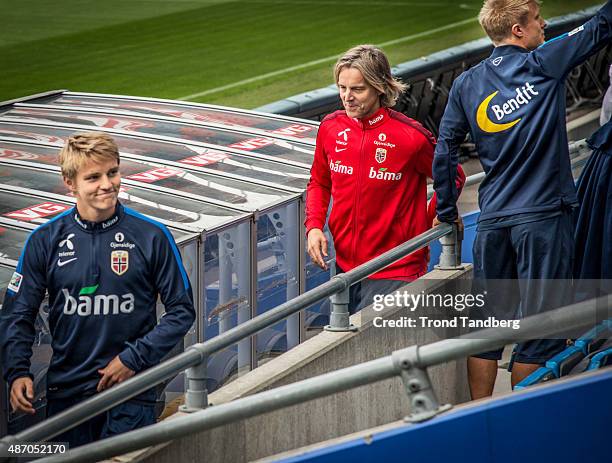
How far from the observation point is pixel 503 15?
193 inches

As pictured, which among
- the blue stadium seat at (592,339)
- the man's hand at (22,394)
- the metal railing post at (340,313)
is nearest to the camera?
the man's hand at (22,394)

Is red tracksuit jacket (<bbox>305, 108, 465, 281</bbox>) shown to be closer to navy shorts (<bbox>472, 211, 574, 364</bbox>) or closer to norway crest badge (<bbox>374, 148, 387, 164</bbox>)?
norway crest badge (<bbox>374, 148, 387, 164</bbox>)

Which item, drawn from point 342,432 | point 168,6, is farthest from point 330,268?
point 168,6

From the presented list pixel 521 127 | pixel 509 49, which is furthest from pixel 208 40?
pixel 521 127

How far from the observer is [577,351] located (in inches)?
194

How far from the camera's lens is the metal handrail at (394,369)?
3648mm

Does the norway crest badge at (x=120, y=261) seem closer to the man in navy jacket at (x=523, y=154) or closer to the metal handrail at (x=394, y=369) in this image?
the metal handrail at (x=394, y=369)

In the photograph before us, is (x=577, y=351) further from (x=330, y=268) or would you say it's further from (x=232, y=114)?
(x=232, y=114)

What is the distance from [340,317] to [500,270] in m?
0.84

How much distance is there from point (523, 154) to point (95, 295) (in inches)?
70.7

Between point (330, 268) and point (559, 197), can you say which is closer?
point (559, 197)

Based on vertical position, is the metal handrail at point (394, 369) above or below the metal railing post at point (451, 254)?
below

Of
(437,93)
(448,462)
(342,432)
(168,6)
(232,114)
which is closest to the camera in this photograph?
(448,462)

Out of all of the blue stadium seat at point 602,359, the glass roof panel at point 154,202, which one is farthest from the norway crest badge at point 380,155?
the glass roof panel at point 154,202
